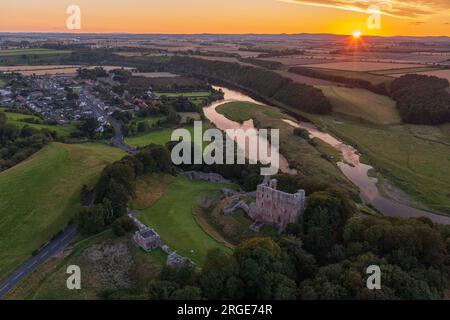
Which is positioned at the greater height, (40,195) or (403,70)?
(403,70)

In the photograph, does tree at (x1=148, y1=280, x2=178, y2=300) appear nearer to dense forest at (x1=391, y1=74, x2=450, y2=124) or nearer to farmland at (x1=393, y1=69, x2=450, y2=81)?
dense forest at (x1=391, y1=74, x2=450, y2=124)

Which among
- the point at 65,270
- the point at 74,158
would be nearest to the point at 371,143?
the point at 74,158

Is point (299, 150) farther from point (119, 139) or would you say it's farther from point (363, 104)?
point (363, 104)

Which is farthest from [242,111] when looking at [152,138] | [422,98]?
[422,98]

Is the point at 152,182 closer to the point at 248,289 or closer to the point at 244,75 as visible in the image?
the point at 248,289

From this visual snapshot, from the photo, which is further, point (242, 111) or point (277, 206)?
point (242, 111)

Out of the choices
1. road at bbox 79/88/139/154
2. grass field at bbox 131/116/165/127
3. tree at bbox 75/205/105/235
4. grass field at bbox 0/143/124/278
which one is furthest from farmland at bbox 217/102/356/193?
grass field at bbox 0/143/124/278

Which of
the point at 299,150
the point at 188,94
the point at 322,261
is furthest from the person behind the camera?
the point at 188,94
